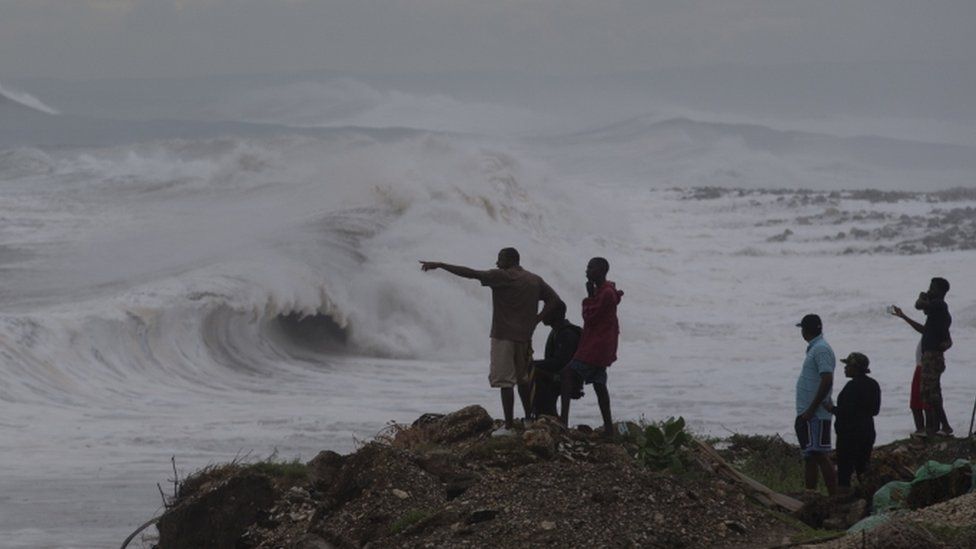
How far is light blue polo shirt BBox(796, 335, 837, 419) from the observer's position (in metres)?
9.51

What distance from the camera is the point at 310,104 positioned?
105375 mm

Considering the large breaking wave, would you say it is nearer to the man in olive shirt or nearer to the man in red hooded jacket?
the man in olive shirt

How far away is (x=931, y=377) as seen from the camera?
11.5m

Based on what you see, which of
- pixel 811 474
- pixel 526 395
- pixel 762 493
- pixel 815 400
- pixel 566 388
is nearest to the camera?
pixel 762 493

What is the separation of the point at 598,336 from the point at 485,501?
83.5 inches

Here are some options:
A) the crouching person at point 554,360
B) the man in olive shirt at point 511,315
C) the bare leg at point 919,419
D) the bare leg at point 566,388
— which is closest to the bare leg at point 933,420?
the bare leg at point 919,419

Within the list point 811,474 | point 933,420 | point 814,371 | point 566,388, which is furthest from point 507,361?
point 933,420

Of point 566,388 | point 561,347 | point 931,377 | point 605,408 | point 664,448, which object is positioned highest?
point 561,347

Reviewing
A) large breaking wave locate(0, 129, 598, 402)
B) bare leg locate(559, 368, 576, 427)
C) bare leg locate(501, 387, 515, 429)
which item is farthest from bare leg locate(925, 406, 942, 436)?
large breaking wave locate(0, 129, 598, 402)

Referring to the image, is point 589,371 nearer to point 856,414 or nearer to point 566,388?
point 566,388

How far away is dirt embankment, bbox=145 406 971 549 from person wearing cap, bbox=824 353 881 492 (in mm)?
181

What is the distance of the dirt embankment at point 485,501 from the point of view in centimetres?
771

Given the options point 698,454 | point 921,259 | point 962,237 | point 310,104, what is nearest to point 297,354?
point 698,454

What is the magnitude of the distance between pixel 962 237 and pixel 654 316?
13691 mm
